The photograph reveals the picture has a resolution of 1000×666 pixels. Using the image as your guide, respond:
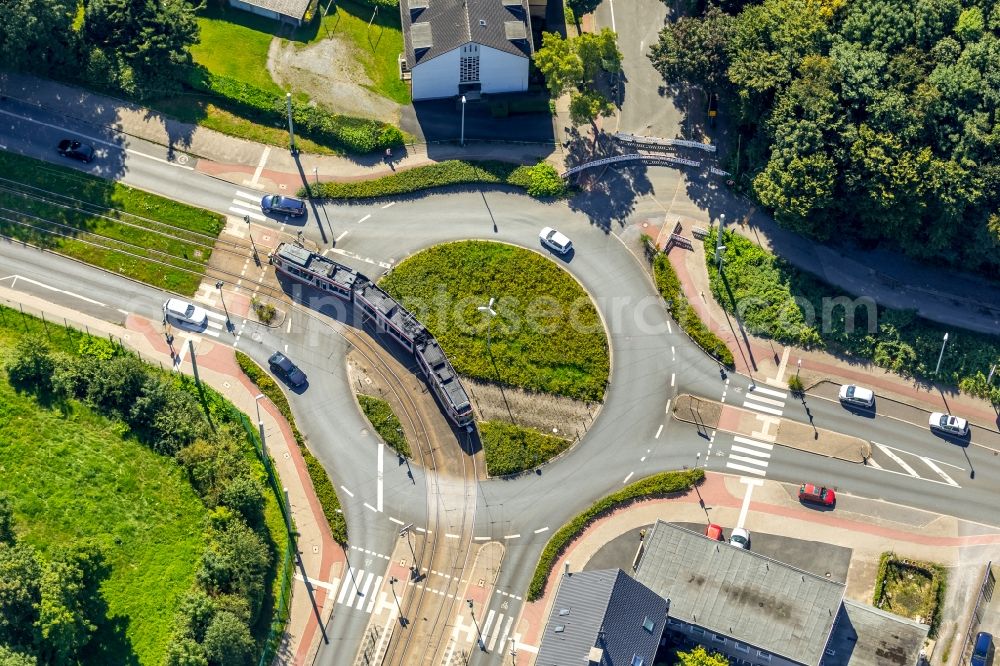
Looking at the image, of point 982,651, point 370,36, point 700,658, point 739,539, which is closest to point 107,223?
point 370,36

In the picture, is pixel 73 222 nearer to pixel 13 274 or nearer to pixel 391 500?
pixel 13 274

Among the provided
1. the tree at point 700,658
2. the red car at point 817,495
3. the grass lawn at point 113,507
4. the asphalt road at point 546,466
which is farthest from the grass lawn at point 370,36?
the tree at point 700,658

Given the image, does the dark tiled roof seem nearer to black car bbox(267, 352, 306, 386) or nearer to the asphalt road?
the asphalt road

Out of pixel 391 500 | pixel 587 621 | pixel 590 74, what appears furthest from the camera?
pixel 590 74

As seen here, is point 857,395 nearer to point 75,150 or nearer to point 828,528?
point 828,528

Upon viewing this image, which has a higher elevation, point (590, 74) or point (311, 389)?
point (590, 74)

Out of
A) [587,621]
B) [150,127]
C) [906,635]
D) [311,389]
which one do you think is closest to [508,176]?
[311,389]

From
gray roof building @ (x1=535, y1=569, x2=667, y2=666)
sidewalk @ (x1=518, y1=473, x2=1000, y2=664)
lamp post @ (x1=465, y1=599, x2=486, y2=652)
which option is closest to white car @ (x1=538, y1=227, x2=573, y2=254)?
sidewalk @ (x1=518, y1=473, x2=1000, y2=664)
